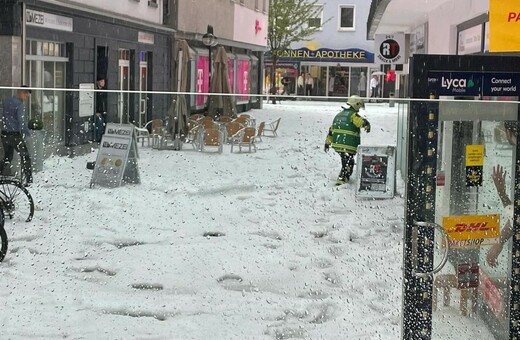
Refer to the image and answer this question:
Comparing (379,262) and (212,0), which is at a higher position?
(212,0)

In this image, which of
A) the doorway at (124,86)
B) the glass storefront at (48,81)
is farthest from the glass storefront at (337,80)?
the glass storefront at (48,81)

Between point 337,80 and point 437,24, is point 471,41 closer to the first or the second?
point 437,24

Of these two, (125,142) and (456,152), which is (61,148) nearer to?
(125,142)

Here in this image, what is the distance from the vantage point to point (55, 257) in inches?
76.5

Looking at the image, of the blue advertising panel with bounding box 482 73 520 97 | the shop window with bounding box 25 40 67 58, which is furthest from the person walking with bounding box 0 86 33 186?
the blue advertising panel with bounding box 482 73 520 97

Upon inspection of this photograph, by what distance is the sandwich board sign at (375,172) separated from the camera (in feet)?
5.78

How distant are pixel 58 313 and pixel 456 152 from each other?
0.94 metres

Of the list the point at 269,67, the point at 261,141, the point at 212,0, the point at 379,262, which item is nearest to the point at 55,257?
the point at 261,141

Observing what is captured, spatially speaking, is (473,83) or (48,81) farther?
(48,81)

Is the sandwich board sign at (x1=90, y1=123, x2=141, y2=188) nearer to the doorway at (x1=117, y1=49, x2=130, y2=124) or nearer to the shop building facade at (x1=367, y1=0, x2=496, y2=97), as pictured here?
the doorway at (x1=117, y1=49, x2=130, y2=124)

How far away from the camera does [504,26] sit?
2178 mm

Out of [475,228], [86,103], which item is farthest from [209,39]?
[475,228]

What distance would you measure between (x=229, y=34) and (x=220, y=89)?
0.51m

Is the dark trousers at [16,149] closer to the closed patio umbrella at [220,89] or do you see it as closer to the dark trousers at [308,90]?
the closed patio umbrella at [220,89]
